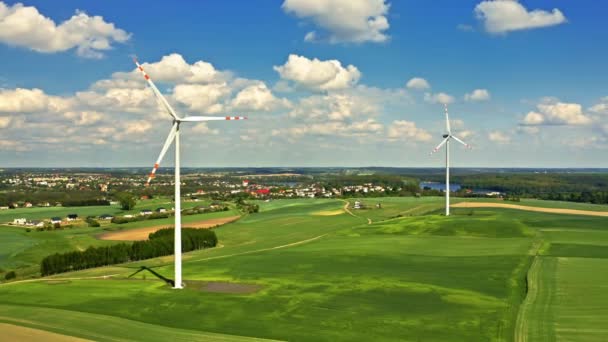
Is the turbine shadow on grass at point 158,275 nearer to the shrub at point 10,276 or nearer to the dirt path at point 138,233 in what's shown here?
the shrub at point 10,276

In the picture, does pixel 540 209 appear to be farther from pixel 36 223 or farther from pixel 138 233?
pixel 36 223

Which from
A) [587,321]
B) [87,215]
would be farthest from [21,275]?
[87,215]

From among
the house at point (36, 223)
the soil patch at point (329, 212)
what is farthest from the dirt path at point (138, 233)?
the house at point (36, 223)

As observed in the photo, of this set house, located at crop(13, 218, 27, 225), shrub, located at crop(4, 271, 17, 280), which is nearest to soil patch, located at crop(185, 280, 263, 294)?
shrub, located at crop(4, 271, 17, 280)

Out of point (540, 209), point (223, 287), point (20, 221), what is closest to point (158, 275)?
point (223, 287)

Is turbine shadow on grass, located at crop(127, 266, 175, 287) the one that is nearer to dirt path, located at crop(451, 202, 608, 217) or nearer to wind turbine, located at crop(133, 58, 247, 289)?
wind turbine, located at crop(133, 58, 247, 289)
